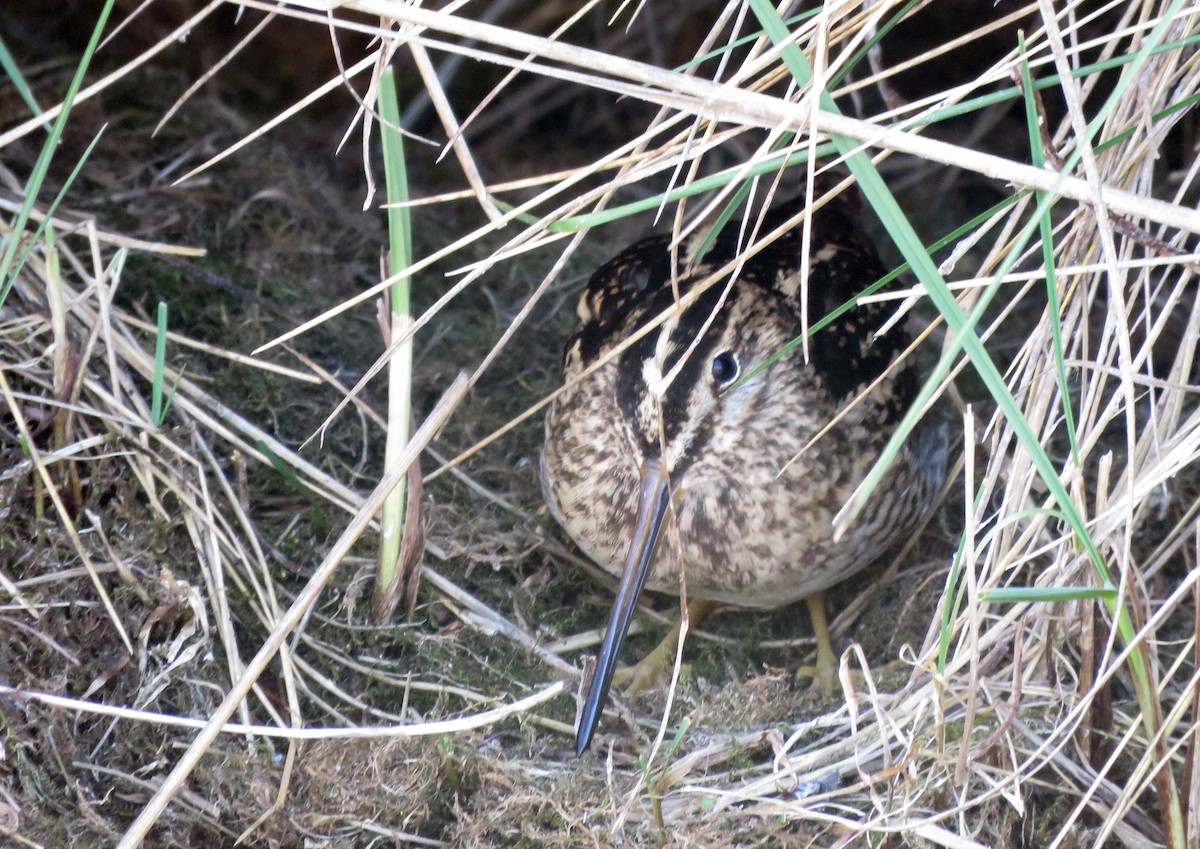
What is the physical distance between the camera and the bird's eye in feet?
7.15

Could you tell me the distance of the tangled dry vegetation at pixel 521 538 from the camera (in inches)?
67.4

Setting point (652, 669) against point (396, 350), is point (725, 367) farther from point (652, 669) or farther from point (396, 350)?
point (652, 669)

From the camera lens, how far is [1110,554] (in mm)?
1971

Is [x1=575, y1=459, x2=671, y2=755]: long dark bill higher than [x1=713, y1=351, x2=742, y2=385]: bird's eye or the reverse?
the reverse

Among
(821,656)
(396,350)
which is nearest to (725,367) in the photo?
(396,350)

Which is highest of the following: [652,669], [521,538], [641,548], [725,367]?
[725,367]

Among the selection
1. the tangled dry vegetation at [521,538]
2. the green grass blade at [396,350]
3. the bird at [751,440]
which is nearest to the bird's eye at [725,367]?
the bird at [751,440]

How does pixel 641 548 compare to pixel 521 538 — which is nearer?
pixel 641 548

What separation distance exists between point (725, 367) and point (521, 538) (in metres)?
0.62

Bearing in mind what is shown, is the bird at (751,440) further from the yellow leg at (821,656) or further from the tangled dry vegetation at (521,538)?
the tangled dry vegetation at (521,538)

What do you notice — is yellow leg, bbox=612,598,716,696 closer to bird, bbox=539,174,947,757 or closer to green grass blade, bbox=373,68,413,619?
bird, bbox=539,174,947,757

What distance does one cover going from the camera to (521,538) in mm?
2586

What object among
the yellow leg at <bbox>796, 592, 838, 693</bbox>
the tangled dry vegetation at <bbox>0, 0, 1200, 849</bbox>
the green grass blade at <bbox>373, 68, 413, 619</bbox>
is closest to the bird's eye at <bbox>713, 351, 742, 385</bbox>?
the tangled dry vegetation at <bbox>0, 0, 1200, 849</bbox>

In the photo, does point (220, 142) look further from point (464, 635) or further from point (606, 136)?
point (464, 635)
